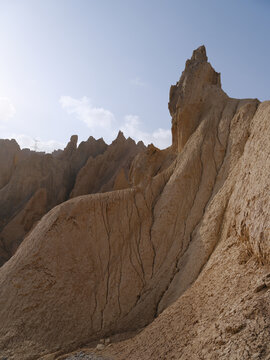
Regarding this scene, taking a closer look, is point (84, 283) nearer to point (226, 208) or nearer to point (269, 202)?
point (226, 208)

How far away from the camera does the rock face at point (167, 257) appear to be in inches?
233

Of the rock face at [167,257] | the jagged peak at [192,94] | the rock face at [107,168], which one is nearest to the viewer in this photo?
the rock face at [167,257]

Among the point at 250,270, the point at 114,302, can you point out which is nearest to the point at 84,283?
the point at 114,302

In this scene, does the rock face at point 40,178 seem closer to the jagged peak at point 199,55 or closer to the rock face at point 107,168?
the rock face at point 107,168

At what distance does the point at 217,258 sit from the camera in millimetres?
7359

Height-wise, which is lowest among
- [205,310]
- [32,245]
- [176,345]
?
[176,345]

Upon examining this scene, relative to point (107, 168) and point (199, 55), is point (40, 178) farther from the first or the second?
point (199, 55)

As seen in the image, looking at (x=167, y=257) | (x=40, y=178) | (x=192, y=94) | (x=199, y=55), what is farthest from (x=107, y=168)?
(x=167, y=257)

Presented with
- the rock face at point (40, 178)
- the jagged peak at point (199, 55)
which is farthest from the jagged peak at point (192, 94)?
the rock face at point (40, 178)

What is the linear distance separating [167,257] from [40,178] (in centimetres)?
1931

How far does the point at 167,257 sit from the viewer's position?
9531 millimetres

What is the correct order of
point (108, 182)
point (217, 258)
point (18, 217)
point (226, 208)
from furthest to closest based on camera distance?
1. point (108, 182)
2. point (18, 217)
3. point (226, 208)
4. point (217, 258)

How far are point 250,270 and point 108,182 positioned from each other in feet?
66.2

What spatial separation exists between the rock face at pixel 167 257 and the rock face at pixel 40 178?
12591 millimetres
